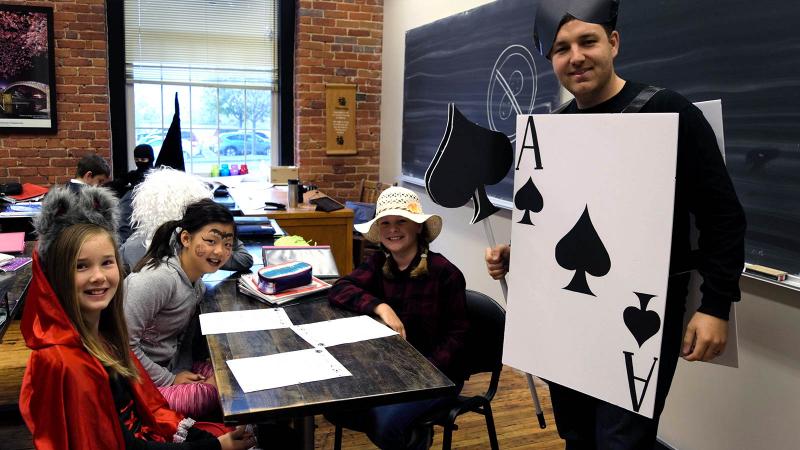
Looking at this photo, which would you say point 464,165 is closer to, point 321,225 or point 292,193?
point 321,225

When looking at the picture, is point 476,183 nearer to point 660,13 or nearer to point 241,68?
point 660,13

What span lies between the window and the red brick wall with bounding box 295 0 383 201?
0.38 metres

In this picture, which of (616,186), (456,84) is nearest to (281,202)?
(456,84)

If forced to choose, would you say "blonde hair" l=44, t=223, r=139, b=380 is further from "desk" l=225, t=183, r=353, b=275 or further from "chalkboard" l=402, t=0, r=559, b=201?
"desk" l=225, t=183, r=353, b=275

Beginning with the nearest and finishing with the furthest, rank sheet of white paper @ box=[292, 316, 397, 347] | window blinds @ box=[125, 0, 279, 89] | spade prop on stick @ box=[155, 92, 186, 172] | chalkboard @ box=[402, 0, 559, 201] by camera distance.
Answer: sheet of white paper @ box=[292, 316, 397, 347]
chalkboard @ box=[402, 0, 559, 201]
spade prop on stick @ box=[155, 92, 186, 172]
window blinds @ box=[125, 0, 279, 89]

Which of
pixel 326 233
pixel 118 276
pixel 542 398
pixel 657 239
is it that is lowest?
pixel 542 398

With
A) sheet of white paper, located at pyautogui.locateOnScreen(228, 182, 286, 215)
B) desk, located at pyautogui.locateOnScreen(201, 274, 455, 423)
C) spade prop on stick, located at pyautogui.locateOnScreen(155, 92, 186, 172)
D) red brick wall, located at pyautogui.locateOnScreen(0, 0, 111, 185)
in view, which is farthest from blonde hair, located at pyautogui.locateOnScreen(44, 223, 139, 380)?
red brick wall, located at pyautogui.locateOnScreen(0, 0, 111, 185)

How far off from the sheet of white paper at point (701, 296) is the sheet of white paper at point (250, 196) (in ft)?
10.1

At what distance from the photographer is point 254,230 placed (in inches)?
129

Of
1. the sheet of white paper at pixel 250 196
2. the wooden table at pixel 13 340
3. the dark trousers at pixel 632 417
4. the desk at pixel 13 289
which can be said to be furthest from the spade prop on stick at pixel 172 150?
the dark trousers at pixel 632 417

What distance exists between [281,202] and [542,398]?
2203 mm

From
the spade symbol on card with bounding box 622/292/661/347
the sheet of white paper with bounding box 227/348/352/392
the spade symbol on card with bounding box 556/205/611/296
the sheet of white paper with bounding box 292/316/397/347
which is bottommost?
the sheet of white paper with bounding box 227/348/352/392

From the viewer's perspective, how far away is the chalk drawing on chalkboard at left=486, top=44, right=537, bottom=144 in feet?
11.5

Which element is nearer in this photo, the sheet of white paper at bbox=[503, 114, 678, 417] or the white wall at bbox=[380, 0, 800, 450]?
the sheet of white paper at bbox=[503, 114, 678, 417]
